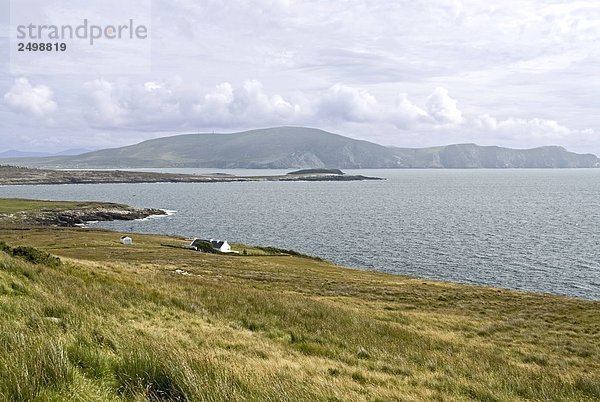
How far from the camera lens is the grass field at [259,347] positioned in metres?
6.89

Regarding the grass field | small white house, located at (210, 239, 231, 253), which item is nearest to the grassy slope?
the grass field

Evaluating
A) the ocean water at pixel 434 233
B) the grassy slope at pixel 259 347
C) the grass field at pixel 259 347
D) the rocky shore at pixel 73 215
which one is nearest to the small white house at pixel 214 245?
the ocean water at pixel 434 233

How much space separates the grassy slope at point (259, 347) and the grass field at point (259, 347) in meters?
0.04

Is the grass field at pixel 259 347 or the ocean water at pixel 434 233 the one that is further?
the ocean water at pixel 434 233

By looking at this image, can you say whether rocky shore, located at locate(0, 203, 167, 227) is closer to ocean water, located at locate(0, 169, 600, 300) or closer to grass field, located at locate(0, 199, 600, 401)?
ocean water, located at locate(0, 169, 600, 300)

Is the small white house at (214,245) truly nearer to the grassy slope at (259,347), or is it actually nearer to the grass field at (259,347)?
the grass field at (259,347)

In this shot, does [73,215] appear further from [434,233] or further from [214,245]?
[434,233]

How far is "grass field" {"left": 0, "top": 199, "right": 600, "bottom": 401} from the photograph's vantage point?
689 cm

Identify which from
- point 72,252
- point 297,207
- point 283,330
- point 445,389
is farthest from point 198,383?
point 297,207

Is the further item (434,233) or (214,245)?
(434,233)

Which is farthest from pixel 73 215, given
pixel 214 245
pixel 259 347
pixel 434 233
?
pixel 259 347

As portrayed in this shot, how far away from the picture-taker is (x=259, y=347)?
14188mm

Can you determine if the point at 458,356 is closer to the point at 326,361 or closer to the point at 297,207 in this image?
the point at 326,361

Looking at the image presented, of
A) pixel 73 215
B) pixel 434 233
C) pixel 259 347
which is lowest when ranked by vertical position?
pixel 434 233
